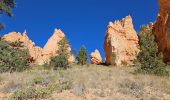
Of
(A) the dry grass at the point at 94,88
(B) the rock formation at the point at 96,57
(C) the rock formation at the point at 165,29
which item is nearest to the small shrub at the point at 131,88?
(A) the dry grass at the point at 94,88

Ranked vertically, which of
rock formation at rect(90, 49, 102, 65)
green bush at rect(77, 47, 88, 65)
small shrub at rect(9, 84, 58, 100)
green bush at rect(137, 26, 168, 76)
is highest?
rock formation at rect(90, 49, 102, 65)

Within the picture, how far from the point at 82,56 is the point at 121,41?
1189cm

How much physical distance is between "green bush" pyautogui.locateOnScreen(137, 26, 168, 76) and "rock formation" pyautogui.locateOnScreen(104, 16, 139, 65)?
130 ft

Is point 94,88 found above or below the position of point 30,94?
above

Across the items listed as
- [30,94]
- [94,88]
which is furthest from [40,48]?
[30,94]

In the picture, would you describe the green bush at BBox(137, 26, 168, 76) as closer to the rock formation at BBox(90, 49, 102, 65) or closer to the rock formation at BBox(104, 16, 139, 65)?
the rock formation at BBox(104, 16, 139, 65)

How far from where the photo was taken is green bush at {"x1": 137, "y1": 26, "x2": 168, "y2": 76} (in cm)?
2273

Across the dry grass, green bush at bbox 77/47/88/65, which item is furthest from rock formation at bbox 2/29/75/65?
the dry grass

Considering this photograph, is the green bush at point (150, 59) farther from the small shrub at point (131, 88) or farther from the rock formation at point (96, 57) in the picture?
the rock formation at point (96, 57)

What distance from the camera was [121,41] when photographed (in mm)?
70062

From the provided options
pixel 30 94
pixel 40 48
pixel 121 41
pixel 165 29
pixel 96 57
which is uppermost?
pixel 40 48

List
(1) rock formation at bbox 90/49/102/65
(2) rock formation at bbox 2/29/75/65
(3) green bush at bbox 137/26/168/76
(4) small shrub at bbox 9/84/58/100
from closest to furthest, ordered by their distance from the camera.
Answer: (4) small shrub at bbox 9/84/58/100
(3) green bush at bbox 137/26/168/76
(2) rock formation at bbox 2/29/75/65
(1) rock formation at bbox 90/49/102/65

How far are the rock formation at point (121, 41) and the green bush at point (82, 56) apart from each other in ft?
25.4

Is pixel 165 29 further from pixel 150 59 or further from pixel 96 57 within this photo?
pixel 96 57
